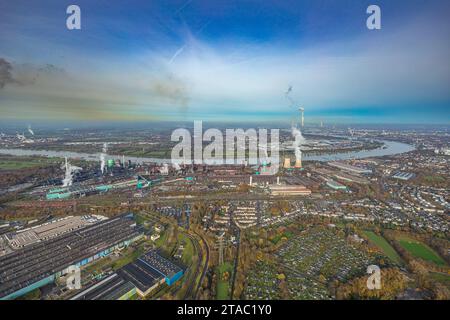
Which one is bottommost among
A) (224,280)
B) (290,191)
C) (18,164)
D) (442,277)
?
(442,277)

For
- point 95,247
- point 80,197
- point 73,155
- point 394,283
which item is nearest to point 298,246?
point 394,283

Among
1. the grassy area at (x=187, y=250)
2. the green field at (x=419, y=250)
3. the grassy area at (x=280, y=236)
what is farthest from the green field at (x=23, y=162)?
the green field at (x=419, y=250)

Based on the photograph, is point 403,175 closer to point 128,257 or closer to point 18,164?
point 128,257

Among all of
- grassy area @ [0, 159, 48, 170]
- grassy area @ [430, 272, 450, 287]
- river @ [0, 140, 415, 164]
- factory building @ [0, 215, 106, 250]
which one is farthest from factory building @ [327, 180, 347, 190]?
grassy area @ [0, 159, 48, 170]

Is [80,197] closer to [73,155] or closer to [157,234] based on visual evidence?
[157,234]

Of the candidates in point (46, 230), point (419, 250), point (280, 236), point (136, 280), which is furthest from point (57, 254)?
point (419, 250)

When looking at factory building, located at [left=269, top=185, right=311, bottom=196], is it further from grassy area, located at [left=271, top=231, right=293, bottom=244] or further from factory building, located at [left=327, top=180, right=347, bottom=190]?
grassy area, located at [left=271, top=231, right=293, bottom=244]
